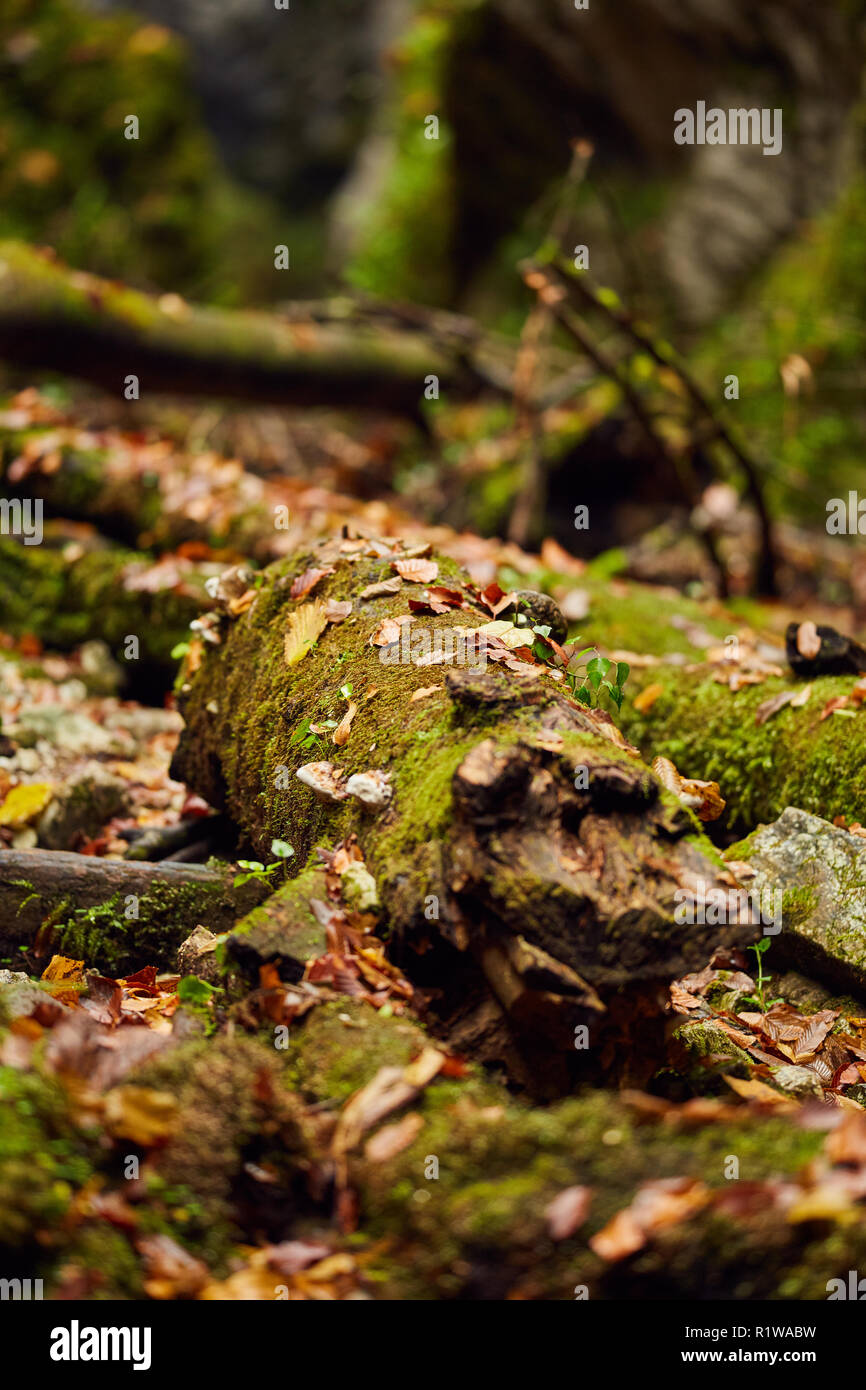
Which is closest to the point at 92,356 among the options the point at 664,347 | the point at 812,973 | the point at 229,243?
the point at 664,347

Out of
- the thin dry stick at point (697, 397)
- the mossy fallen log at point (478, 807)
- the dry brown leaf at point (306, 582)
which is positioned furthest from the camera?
the thin dry stick at point (697, 397)

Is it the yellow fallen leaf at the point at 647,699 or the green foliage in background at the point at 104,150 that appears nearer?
the yellow fallen leaf at the point at 647,699

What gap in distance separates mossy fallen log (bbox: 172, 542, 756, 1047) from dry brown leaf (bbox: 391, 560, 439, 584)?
0.24 ft

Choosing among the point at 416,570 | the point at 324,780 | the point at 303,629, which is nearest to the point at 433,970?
Answer: the point at 324,780

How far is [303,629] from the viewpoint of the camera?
346 cm

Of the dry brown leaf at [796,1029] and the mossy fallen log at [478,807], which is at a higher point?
the mossy fallen log at [478,807]

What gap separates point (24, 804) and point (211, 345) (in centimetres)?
453

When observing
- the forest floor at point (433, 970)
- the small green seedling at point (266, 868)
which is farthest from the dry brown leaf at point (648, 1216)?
the small green seedling at point (266, 868)

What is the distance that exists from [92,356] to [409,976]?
5.89m

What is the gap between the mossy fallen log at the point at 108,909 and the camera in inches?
126

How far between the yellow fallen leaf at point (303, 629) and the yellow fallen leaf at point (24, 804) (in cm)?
126

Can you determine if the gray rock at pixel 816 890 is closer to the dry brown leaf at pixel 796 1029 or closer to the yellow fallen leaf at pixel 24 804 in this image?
the dry brown leaf at pixel 796 1029

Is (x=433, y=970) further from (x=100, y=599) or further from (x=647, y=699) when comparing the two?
(x=100, y=599)

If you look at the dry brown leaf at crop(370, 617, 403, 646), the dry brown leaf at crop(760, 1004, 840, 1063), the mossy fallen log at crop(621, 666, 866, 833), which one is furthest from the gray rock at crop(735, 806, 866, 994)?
the dry brown leaf at crop(370, 617, 403, 646)
